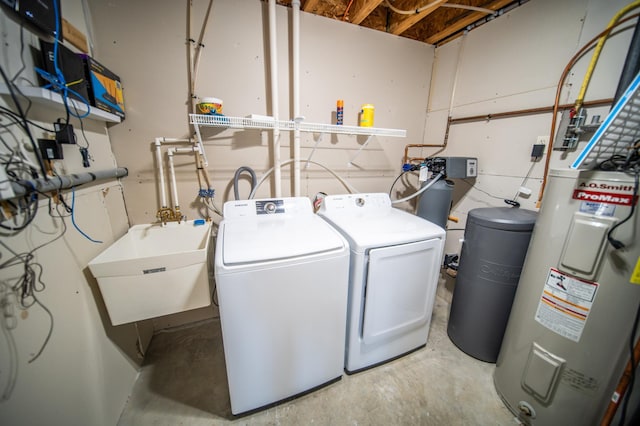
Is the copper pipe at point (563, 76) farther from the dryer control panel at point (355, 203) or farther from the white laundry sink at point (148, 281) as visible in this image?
the white laundry sink at point (148, 281)

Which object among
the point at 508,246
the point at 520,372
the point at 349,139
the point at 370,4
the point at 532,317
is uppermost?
the point at 370,4

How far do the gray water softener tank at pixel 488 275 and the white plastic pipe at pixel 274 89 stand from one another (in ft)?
4.83

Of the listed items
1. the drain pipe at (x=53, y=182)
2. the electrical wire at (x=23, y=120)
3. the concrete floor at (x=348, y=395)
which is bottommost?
the concrete floor at (x=348, y=395)

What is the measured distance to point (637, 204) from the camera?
817 mm

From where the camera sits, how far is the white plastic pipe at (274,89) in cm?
151

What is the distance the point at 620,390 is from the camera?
89cm

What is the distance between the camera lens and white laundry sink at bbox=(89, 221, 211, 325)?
1.08 metres

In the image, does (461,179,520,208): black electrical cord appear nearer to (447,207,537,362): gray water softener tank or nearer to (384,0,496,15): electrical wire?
(447,207,537,362): gray water softener tank

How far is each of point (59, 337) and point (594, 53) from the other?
3.08 metres

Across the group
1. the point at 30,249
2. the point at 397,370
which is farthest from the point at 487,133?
the point at 30,249

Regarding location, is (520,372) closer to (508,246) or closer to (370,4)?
(508,246)

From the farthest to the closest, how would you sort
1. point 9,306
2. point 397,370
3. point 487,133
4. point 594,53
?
point 487,133
point 397,370
point 594,53
point 9,306

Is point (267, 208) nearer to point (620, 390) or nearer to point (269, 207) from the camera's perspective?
point (269, 207)

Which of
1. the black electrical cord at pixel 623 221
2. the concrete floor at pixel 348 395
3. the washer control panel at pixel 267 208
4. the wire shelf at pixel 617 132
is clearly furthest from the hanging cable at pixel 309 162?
the black electrical cord at pixel 623 221
